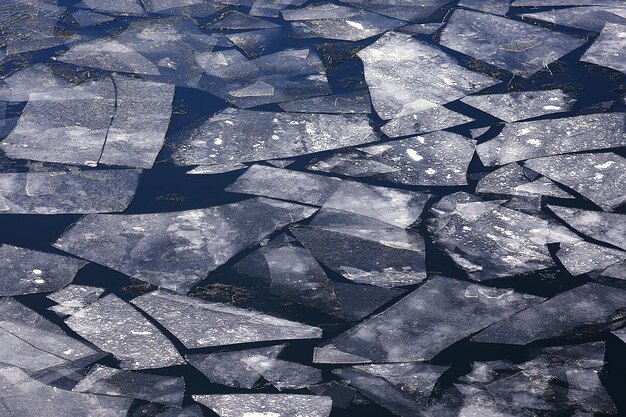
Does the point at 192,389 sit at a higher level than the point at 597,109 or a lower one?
lower

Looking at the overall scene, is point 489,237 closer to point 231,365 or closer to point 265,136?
point 231,365

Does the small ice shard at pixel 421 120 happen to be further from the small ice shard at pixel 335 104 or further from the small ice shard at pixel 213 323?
the small ice shard at pixel 213 323

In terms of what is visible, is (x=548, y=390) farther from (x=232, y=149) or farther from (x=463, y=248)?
(x=232, y=149)

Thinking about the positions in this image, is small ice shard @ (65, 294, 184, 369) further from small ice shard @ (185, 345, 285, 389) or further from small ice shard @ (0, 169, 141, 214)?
small ice shard @ (0, 169, 141, 214)

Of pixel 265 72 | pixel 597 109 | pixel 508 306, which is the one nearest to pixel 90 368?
pixel 508 306

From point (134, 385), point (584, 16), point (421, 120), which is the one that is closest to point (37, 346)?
point (134, 385)
